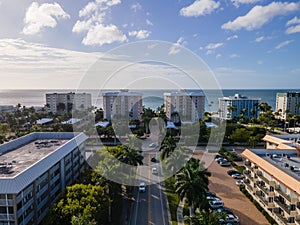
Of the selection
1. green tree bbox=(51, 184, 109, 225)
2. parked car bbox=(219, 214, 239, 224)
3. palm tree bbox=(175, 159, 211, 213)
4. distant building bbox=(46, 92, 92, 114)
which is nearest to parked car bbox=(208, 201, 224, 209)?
parked car bbox=(219, 214, 239, 224)

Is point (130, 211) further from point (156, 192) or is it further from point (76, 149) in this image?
point (76, 149)

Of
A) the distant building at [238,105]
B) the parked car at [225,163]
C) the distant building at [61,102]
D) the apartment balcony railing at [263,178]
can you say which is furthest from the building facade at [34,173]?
the distant building at [61,102]

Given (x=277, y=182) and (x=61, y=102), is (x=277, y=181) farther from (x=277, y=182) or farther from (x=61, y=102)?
(x=61, y=102)

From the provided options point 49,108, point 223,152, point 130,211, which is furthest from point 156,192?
point 49,108

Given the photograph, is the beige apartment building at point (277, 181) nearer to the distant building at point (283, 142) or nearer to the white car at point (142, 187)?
the distant building at point (283, 142)

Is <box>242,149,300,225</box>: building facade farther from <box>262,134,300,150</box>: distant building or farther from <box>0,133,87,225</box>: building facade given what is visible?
<box>0,133,87,225</box>: building facade

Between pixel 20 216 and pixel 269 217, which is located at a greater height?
pixel 20 216
